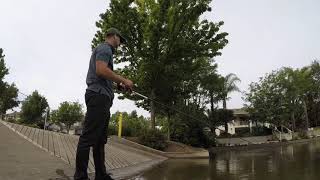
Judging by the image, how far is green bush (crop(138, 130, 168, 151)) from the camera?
14.9 metres

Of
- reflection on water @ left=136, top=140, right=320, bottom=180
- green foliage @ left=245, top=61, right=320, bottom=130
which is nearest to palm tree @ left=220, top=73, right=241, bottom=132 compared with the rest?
green foliage @ left=245, top=61, right=320, bottom=130

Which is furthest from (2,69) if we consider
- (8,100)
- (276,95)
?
(276,95)

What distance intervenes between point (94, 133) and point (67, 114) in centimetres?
5679

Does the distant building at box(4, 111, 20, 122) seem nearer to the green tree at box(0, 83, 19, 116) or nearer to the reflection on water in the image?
the green tree at box(0, 83, 19, 116)

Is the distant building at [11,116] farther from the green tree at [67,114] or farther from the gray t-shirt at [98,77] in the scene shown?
the gray t-shirt at [98,77]

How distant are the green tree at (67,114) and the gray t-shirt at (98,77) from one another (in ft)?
183

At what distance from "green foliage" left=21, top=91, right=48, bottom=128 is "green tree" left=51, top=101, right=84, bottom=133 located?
8200mm

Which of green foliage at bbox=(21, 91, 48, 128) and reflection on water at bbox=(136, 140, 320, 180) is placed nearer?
reflection on water at bbox=(136, 140, 320, 180)

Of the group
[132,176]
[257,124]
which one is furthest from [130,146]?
[257,124]

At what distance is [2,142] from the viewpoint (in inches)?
300

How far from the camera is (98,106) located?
4.45 metres

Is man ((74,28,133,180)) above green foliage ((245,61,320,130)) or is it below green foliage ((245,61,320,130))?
below

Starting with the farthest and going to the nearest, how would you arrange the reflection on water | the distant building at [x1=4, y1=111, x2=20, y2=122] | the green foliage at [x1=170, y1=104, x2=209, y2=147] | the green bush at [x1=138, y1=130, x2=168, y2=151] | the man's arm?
the distant building at [x1=4, y1=111, x2=20, y2=122]
the green foliage at [x1=170, y1=104, x2=209, y2=147]
the green bush at [x1=138, y1=130, x2=168, y2=151]
the reflection on water
the man's arm

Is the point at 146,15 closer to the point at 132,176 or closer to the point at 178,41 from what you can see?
the point at 178,41
